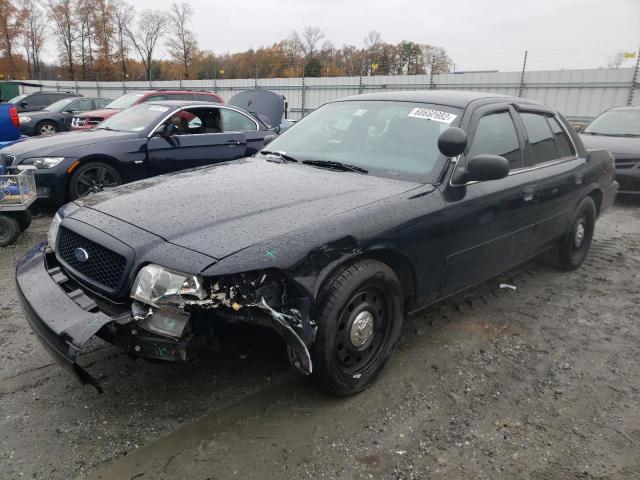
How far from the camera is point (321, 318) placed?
2402 mm

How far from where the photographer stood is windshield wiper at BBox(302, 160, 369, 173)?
10.8 ft

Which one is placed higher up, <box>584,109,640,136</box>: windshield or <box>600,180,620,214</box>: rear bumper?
<box>584,109,640,136</box>: windshield

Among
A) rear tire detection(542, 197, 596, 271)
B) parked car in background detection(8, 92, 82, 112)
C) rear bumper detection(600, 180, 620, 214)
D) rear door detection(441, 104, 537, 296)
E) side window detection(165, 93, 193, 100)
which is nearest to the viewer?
rear door detection(441, 104, 537, 296)

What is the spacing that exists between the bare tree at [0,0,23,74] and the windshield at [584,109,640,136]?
55.7m

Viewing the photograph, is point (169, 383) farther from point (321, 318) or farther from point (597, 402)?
point (597, 402)

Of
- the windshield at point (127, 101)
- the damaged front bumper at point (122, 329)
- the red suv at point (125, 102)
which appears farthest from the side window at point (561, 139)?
the windshield at point (127, 101)

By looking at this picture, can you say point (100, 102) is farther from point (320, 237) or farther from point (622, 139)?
point (320, 237)

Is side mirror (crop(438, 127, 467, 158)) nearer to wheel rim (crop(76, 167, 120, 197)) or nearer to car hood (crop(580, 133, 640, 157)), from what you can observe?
wheel rim (crop(76, 167, 120, 197))

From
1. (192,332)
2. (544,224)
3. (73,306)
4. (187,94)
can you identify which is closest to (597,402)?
(544,224)

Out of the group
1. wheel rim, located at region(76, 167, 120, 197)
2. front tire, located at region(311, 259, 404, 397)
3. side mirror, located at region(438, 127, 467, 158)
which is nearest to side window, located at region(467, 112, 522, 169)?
side mirror, located at region(438, 127, 467, 158)

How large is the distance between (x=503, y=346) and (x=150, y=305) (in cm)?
242

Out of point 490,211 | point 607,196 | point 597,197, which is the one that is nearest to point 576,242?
point 597,197

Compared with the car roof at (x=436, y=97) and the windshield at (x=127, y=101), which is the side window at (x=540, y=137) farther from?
the windshield at (x=127, y=101)

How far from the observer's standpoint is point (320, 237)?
2.40 meters
